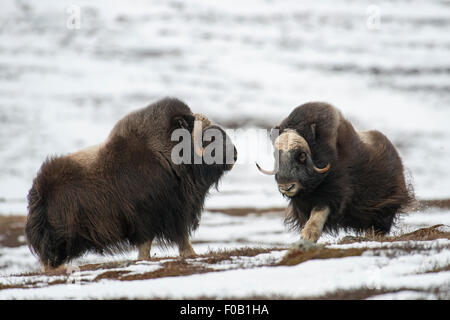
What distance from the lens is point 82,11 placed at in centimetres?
5450

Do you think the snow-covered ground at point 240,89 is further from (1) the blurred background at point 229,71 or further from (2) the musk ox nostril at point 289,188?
(2) the musk ox nostril at point 289,188

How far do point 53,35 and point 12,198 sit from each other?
3132 centimetres

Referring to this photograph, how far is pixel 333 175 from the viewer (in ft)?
17.4

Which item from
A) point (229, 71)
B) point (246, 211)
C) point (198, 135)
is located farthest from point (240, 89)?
point (198, 135)

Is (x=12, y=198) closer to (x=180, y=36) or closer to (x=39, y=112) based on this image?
(x=39, y=112)

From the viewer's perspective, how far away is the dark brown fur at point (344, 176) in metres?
5.29

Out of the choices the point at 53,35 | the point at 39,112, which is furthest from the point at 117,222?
the point at 53,35

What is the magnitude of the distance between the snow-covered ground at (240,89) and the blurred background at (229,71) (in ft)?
0.43

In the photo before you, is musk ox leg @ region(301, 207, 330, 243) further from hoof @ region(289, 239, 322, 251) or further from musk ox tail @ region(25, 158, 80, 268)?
musk ox tail @ region(25, 158, 80, 268)

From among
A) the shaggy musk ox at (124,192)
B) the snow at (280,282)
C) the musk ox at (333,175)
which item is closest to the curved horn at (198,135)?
the shaggy musk ox at (124,192)

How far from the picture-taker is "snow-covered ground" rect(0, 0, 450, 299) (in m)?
3.93
